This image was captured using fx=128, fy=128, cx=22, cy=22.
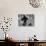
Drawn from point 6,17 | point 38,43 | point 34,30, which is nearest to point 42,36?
point 34,30

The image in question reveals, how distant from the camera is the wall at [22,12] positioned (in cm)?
414

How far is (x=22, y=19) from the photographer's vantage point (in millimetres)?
4211

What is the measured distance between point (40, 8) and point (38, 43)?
1.26m

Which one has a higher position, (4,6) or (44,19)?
(4,6)

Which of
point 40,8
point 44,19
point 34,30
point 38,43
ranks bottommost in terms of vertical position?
point 38,43

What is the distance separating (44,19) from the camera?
4172 millimetres

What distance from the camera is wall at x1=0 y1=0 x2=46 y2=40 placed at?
13.6 feet

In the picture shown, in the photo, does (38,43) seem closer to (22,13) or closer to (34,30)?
(34,30)

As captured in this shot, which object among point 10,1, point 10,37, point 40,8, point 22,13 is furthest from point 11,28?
point 40,8

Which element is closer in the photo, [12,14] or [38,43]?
[38,43]

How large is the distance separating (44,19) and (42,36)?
56 cm

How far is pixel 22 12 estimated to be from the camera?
4.19 metres

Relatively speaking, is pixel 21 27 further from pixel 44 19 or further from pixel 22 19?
pixel 44 19

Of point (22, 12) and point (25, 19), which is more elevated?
point (22, 12)
